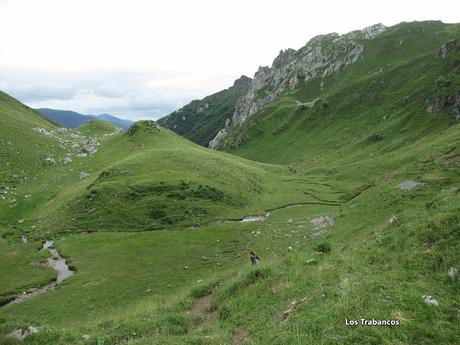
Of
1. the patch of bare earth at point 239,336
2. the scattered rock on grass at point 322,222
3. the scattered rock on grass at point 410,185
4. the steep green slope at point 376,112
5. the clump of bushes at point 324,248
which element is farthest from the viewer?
the steep green slope at point 376,112

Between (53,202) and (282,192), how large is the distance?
153 feet

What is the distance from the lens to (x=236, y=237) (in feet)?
174

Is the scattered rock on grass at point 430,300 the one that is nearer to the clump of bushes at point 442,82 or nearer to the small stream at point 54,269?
the small stream at point 54,269

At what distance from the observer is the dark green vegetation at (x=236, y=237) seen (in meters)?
17.0

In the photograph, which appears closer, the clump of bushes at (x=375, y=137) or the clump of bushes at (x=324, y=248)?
the clump of bushes at (x=324, y=248)

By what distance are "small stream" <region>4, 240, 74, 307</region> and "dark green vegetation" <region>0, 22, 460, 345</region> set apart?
1.04 m

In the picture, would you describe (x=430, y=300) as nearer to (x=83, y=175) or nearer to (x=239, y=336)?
(x=239, y=336)

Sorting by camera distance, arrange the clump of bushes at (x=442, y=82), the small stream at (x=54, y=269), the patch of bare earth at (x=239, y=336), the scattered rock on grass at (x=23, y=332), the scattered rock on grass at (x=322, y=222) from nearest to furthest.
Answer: the patch of bare earth at (x=239, y=336) → the scattered rock on grass at (x=23, y=332) → the small stream at (x=54, y=269) → the scattered rock on grass at (x=322, y=222) → the clump of bushes at (x=442, y=82)

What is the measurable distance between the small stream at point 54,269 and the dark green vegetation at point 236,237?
104 cm

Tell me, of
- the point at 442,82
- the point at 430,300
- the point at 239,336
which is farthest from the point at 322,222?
the point at 442,82

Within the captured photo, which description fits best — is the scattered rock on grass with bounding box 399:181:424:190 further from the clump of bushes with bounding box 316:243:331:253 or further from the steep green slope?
the steep green slope

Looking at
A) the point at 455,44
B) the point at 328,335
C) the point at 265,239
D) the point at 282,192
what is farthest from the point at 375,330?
the point at 455,44

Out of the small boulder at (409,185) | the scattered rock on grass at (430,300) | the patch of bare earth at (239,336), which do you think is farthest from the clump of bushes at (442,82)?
the patch of bare earth at (239,336)

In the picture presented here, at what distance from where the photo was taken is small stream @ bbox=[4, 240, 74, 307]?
39.0m
